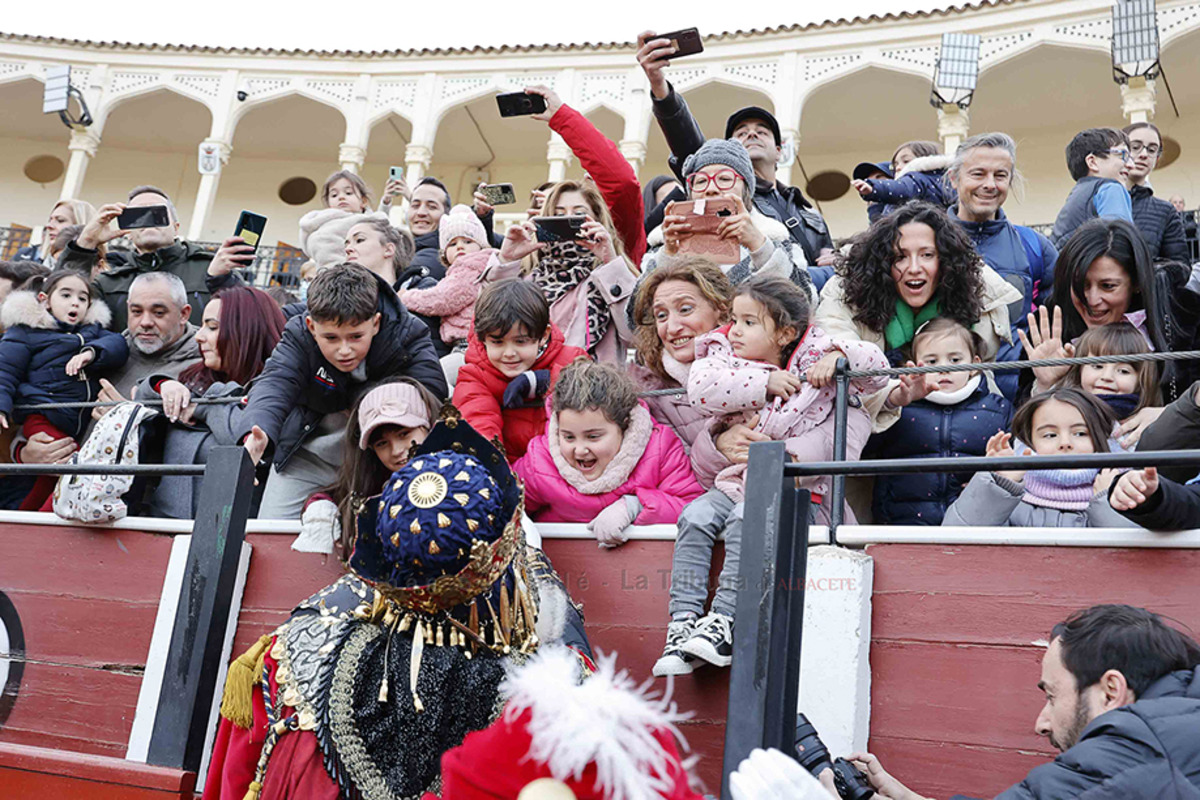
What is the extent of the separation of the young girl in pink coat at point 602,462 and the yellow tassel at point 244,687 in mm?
1311

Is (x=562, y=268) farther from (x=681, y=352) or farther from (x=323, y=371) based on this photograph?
(x=323, y=371)

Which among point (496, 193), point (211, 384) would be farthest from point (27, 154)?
point (211, 384)

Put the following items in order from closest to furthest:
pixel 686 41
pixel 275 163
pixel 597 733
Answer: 1. pixel 597 733
2. pixel 686 41
3. pixel 275 163

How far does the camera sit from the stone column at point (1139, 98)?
1489 centimetres

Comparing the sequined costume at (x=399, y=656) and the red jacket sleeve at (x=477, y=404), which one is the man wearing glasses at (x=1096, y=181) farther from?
A: the sequined costume at (x=399, y=656)

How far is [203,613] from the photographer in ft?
11.3

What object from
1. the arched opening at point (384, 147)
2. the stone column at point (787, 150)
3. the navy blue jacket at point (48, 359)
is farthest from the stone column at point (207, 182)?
the navy blue jacket at point (48, 359)

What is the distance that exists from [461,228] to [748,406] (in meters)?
2.97

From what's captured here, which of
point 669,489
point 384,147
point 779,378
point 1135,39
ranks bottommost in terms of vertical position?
point 669,489

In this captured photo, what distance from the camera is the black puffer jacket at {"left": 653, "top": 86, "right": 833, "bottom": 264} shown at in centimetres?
606

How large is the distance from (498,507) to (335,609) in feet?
1.77

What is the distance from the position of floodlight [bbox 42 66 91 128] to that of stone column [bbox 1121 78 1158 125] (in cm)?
1646

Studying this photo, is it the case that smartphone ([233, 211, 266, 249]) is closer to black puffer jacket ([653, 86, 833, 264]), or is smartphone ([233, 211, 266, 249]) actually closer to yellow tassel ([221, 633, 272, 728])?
black puffer jacket ([653, 86, 833, 264])

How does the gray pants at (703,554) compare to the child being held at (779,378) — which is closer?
the gray pants at (703,554)
